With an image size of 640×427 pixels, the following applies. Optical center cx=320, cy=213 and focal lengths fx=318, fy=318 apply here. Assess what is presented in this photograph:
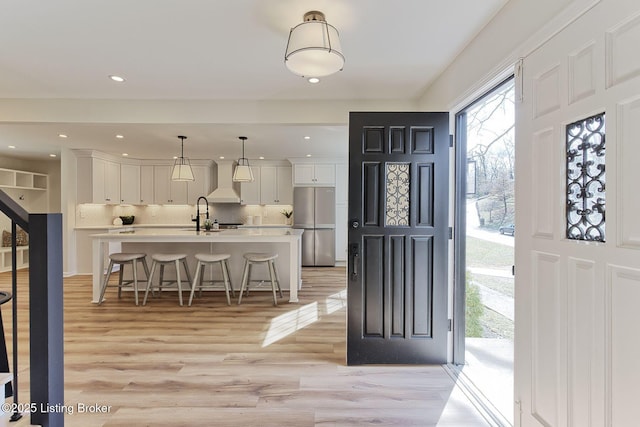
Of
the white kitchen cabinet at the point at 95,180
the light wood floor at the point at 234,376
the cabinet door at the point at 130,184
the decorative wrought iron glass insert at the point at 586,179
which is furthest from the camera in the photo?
the cabinet door at the point at 130,184

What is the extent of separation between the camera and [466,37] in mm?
2109

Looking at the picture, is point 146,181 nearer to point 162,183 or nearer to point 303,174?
point 162,183

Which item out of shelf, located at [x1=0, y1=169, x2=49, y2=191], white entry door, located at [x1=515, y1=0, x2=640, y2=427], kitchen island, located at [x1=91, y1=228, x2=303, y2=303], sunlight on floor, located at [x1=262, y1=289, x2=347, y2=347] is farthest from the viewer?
shelf, located at [x1=0, y1=169, x2=49, y2=191]

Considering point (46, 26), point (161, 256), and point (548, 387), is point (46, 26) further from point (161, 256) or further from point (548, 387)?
point (548, 387)

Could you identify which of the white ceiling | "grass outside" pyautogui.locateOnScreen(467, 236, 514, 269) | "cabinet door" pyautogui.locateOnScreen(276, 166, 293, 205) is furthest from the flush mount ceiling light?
"cabinet door" pyautogui.locateOnScreen(276, 166, 293, 205)

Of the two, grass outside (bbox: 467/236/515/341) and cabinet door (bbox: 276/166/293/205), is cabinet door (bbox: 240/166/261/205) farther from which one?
grass outside (bbox: 467/236/515/341)

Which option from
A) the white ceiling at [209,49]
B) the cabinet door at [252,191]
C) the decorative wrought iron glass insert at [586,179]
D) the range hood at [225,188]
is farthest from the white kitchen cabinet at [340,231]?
the decorative wrought iron glass insert at [586,179]

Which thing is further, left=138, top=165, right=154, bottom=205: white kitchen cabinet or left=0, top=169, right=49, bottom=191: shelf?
left=138, top=165, right=154, bottom=205: white kitchen cabinet

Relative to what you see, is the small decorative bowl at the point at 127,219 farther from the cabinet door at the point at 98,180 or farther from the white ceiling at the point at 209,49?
the white ceiling at the point at 209,49

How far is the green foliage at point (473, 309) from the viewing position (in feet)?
8.36

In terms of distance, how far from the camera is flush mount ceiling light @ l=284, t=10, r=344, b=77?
5.60 ft

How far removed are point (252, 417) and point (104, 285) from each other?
326 cm

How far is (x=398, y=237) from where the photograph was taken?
8.33 ft

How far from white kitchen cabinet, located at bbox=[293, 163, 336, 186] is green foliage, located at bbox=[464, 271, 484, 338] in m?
4.53
